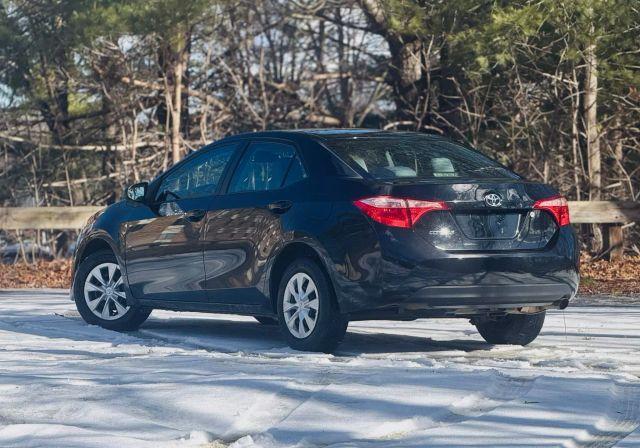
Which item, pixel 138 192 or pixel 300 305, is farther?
pixel 138 192

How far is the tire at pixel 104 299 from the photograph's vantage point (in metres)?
10.7

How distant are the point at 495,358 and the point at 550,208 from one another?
1075mm

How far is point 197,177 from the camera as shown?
1013 centimetres

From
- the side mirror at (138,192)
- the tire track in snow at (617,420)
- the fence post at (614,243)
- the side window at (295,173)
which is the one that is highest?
the side window at (295,173)

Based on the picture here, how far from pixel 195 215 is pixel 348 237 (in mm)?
1824

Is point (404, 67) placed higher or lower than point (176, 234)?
higher

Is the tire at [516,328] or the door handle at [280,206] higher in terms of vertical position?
the door handle at [280,206]

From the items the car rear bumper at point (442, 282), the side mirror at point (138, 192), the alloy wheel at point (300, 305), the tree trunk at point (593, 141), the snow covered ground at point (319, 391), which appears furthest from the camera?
the tree trunk at point (593, 141)

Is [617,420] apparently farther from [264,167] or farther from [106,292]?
[106,292]

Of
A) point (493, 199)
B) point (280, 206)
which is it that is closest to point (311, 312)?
point (280, 206)

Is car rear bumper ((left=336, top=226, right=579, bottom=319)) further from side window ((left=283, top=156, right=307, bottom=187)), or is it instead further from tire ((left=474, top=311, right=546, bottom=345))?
side window ((left=283, top=156, right=307, bottom=187))

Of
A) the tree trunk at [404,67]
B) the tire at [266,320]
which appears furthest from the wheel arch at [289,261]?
the tree trunk at [404,67]

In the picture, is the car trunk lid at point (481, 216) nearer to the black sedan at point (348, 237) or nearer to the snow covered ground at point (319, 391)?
the black sedan at point (348, 237)

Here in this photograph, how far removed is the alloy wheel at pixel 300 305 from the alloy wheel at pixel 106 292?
2.14 metres
